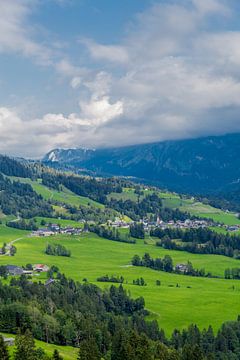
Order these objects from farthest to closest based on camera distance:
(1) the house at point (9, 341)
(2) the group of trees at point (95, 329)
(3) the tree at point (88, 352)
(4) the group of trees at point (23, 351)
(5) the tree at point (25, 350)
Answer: (1) the house at point (9, 341) < (2) the group of trees at point (95, 329) < (3) the tree at point (88, 352) < (5) the tree at point (25, 350) < (4) the group of trees at point (23, 351)

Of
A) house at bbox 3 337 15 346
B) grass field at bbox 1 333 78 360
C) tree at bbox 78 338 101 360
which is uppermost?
tree at bbox 78 338 101 360

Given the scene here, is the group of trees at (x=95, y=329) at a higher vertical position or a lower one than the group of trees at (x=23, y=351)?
A: lower

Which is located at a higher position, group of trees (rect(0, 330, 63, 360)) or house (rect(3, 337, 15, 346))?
group of trees (rect(0, 330, 63, 360))

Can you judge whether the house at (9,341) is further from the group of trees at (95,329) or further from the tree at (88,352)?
the tree at (88,352)

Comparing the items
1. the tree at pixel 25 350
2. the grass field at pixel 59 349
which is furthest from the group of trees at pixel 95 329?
the grass field at pixel 59 349

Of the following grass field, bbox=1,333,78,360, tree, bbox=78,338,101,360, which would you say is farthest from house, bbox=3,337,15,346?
tree, bbox=78,338,101,360

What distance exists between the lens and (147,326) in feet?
490

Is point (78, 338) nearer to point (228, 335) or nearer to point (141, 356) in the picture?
point (141, 356)

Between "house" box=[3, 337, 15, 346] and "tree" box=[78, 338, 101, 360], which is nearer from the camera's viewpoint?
"tree" box=[78, 338, 101, 360]

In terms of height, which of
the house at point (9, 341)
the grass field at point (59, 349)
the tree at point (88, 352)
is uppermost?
the tree at point (88, 352)

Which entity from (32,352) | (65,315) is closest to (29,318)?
(65,315)

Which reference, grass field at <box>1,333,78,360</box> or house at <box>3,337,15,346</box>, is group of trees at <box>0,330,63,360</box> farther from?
house at <box>3,337,15,346</box>

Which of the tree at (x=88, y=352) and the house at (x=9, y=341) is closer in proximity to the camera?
the tree at (x=88, y=352)

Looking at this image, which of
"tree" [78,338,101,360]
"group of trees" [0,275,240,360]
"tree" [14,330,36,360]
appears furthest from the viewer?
"group of trees" [0,275,240,360]
